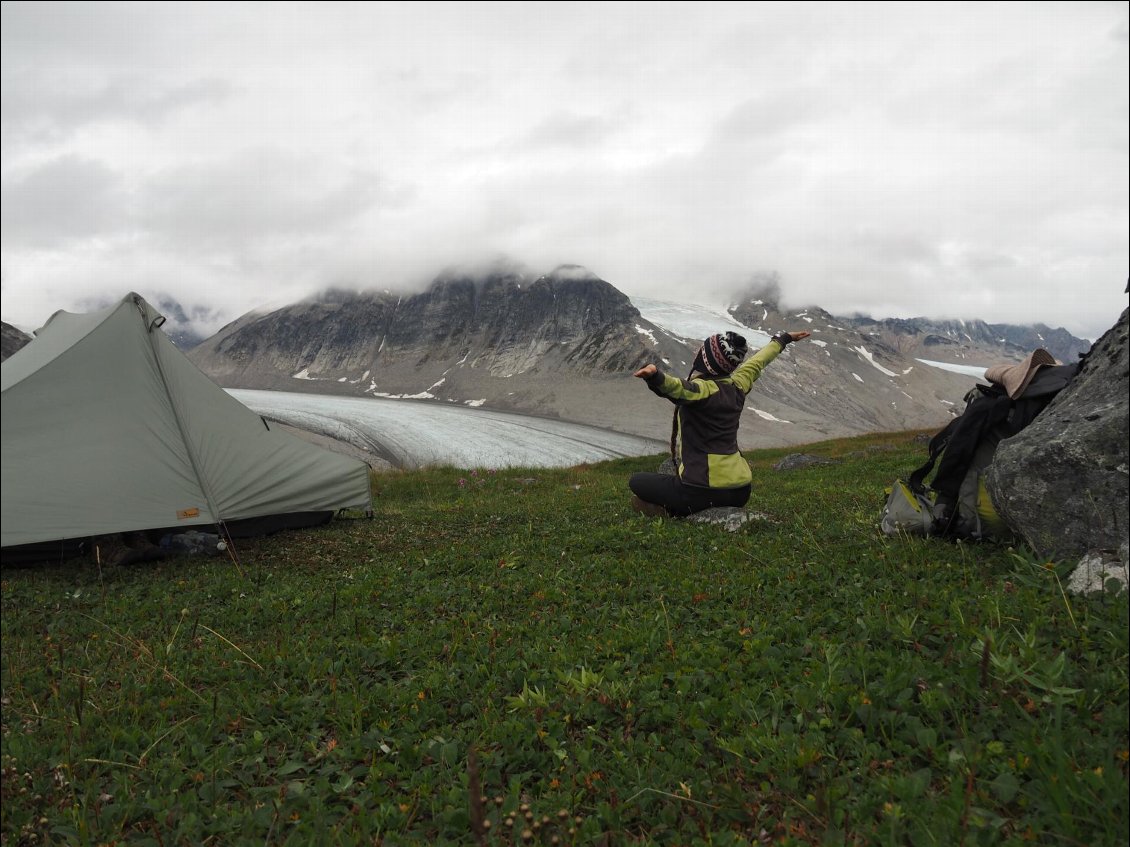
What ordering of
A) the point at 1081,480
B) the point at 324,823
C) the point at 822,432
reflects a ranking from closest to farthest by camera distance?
the point at 324,823 < the point at 1081,480 < the point at 822,432

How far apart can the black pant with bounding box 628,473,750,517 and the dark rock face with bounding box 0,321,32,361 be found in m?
37.3

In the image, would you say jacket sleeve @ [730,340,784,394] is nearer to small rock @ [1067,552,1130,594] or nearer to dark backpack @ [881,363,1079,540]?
dark backpack @ [881,363,1079,540]

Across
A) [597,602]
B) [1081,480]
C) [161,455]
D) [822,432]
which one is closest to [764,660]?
[597,602]

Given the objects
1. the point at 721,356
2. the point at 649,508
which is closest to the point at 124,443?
the point at 649,508

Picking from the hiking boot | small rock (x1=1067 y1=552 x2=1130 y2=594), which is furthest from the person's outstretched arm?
small rock (x1=1067 y1=552 x2=1130 y2=594)

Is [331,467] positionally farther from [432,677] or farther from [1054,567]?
[1054,567]

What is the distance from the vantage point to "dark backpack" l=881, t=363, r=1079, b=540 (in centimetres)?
654

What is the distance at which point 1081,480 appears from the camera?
201 inches

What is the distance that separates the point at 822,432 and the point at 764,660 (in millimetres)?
168916

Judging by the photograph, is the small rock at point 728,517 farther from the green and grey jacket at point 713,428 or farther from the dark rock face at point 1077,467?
the dark rock face at point 1077,467

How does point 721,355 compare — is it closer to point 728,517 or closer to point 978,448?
point 728,517

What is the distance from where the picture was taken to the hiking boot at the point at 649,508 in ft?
35.8

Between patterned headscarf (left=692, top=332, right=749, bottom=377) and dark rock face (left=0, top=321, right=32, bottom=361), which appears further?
dark rock face (left=0, top=321, right=32, bottom=361)

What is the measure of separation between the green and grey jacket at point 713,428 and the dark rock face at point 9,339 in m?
37.9
